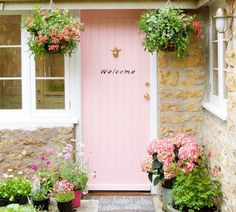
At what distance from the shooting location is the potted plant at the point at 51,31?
6.32 m

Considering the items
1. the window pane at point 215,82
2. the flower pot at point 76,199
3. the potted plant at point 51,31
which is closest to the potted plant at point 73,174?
the flower pot at point 76,199

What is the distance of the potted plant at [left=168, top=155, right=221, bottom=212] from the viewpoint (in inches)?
233

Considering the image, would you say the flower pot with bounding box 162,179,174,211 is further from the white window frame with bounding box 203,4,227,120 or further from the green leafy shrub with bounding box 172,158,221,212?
the white window frame with bounding box 203,4,227,120

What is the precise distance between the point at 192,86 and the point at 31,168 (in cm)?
244

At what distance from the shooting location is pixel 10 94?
7.35m

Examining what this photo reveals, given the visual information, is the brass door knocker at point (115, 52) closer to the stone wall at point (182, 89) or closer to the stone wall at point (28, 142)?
the stone wall at point (182, 89)

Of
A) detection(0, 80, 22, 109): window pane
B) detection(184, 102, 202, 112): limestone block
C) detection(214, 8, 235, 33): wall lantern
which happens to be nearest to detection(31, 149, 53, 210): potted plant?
detection(0, 80, 22, 109): window pane

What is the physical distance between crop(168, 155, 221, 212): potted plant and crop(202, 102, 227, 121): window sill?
→ 2.53 ft

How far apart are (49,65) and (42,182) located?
1.68 m

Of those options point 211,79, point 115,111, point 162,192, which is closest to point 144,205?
point 162,192

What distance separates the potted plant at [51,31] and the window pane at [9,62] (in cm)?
88

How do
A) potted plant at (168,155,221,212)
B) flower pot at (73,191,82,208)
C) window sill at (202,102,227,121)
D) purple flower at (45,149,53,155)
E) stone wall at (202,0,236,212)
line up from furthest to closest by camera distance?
purple flower at (45,149,53,155), flower pot at (73,191,82,208), potted plant at (168,155,221,212), window sill at (202,102,227,121), stone wall at (202,0,236,212)

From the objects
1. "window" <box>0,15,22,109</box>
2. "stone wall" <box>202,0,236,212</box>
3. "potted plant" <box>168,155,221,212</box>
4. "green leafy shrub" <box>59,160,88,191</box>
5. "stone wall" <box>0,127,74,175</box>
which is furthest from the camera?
"window" <box>0,15,22,109</box>

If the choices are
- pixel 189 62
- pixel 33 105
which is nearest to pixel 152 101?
pixel 189 62
